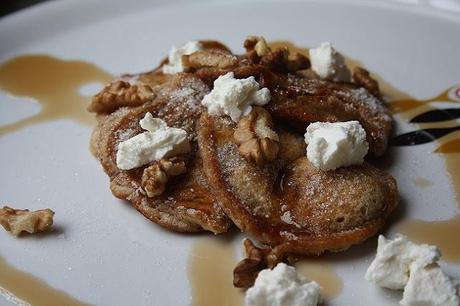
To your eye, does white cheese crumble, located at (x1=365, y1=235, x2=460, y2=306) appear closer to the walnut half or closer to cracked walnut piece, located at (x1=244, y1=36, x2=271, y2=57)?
the walnut half

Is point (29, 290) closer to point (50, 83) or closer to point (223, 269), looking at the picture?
point (223, 269)

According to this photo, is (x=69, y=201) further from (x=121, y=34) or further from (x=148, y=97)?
(x=121, y=34)

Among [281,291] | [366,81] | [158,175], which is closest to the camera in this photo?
[281,291]

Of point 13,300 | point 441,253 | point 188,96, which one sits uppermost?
point 188,96

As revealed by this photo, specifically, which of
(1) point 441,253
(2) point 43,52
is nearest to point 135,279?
(1) point 441,253

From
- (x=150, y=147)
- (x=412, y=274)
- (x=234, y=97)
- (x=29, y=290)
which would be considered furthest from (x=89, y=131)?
(x=412, y=274)

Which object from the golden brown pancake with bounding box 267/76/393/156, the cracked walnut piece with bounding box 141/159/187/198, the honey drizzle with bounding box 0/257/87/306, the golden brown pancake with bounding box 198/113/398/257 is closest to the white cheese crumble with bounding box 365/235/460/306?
the golden brown pancake with bounding box 198/113/398/257
